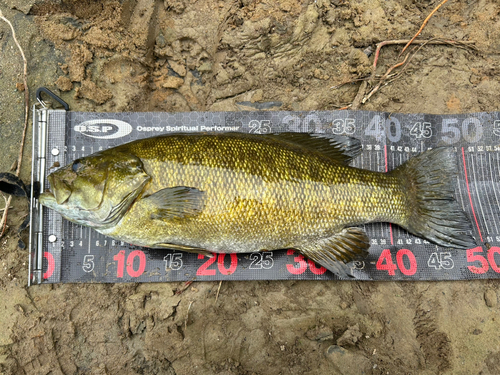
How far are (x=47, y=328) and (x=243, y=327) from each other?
1.84m

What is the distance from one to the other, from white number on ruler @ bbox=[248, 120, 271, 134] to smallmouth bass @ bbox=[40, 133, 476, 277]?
352mm

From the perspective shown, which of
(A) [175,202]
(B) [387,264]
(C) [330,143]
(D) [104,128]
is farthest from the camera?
(D) [104,128]

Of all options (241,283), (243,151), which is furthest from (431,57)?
(241,283)

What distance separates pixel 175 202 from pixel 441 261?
2.69 metres

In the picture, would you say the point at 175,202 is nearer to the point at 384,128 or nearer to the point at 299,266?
the point at 299,266

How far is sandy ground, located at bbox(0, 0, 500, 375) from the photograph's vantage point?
2746 mm

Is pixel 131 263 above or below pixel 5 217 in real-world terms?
below

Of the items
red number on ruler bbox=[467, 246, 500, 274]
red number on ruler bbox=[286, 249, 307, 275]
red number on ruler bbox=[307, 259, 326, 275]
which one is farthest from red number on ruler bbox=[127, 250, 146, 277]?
red number on ruler bbox=[467, 246, 500, 274]

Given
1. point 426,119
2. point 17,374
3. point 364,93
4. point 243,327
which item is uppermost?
point 364,93

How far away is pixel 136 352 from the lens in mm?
2768

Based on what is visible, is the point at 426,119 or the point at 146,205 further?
the point at 426,119

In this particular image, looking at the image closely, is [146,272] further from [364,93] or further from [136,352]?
[364,93]

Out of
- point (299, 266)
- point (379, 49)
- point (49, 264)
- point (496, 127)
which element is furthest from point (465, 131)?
point (49, 264)

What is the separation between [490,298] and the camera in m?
2.91
